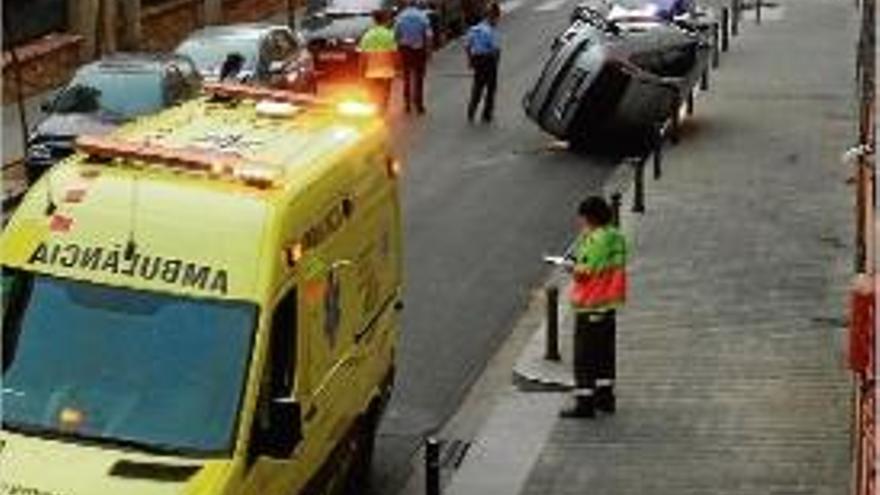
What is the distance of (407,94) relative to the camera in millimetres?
29766

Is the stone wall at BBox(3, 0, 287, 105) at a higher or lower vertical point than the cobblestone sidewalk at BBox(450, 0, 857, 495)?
higher

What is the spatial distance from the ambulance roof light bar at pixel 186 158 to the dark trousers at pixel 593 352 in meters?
3.69

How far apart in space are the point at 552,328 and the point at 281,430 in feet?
19.2

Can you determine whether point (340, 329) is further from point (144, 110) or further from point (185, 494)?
point (144, 110)

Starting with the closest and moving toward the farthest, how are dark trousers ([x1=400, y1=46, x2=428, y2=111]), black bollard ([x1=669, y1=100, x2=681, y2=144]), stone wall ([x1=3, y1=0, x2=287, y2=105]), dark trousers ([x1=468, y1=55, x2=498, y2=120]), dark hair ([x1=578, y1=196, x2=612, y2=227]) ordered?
dark hair ([x1=578, y1=196, x2=612, y2=227])
black bollard ([x1=669, y1=100, x2=681, y2=144])
dark trousers ([x1=468, y1=55, x2=498, y2=120])
dark trousers ([x1=400, y1=46, x2=428, y2=111])
stone wall ([x1=3, y1=0, x2=287, y2=105])

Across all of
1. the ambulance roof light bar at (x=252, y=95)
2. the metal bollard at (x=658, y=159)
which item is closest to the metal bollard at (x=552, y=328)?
Answer: the ambulance roof light bar at (x=252, y=95)

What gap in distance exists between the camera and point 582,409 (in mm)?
14742

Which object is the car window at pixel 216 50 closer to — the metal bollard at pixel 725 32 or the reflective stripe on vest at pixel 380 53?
the reflective stripe on vest at pixel 380 53

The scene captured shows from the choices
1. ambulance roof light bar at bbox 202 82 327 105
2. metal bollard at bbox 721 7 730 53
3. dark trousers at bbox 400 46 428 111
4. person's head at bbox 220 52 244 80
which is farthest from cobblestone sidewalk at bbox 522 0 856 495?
person's head at bbox 220 52 244 80

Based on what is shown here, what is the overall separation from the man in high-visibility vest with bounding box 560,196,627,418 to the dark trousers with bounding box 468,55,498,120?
14.3 metres

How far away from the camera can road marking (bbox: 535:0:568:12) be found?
145ft

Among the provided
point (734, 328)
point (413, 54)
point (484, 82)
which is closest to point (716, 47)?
point (484, 82)

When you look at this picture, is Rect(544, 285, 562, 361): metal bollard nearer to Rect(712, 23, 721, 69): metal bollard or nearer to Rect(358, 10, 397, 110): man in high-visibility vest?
Rect(358, 10, 397, 110): man in high-visibility vest

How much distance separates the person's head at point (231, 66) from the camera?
26.7 meters
